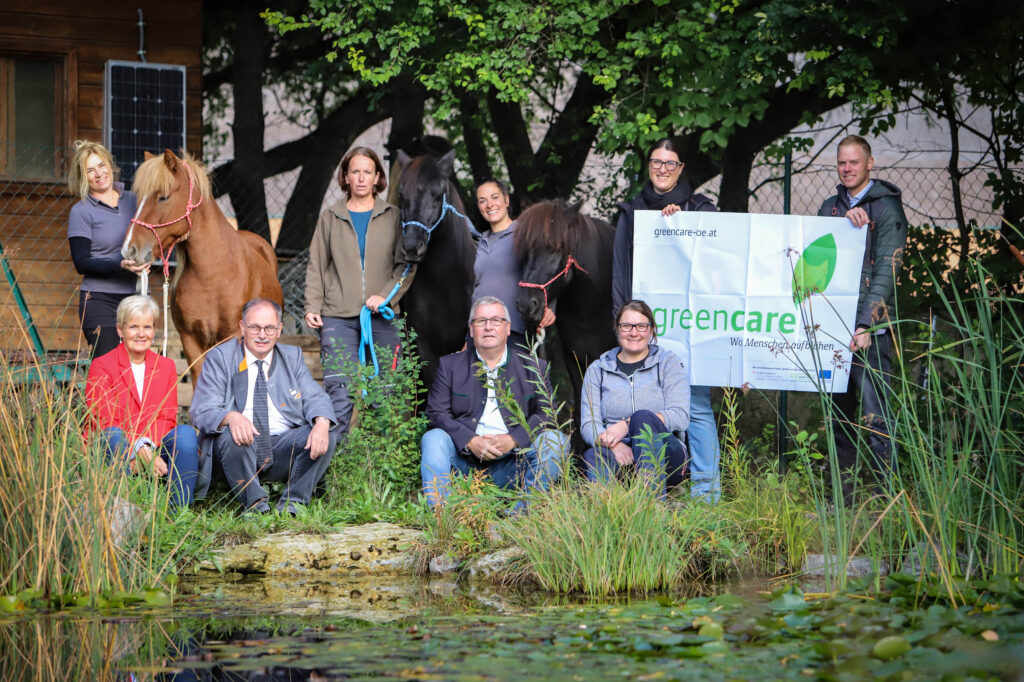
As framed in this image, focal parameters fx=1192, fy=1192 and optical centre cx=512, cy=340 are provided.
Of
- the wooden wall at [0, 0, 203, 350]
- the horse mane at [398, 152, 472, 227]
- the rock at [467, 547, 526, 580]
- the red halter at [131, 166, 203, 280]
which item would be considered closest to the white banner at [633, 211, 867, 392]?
the horse mane at [398, 152, 472, 227]

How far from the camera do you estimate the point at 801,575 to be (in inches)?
207

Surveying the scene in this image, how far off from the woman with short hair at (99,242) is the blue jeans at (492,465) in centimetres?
190

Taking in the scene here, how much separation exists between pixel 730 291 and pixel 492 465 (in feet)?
5.79

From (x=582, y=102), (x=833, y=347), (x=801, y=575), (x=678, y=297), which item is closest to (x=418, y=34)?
(x=582, y=102)

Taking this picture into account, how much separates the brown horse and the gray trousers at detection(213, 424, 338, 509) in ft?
3.02

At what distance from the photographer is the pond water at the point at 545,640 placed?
11.5ft

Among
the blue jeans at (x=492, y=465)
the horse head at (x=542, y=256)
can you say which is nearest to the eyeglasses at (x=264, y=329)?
the blue jeans at (x=492, y=465)

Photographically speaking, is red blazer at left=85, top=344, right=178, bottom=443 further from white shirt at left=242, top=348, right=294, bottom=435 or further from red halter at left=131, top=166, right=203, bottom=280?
red halter at left=131, top=166, right=203, bottom=280

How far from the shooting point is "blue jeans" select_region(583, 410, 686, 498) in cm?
563

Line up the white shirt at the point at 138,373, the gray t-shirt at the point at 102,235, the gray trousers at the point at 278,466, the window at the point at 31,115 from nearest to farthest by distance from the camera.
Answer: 1. the white shirt at the point at 138,373
2. the gray trousers at the point at 278,466
3. the gray t-shirt at the point at 102,235
4. the window at the point at 31,115

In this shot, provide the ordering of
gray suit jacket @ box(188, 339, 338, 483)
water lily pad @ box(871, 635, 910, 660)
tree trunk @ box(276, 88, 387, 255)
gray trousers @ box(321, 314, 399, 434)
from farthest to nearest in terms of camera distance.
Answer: tree trunk @ box(276, 88, 387, 255), gray trousers @ box(321, 314, 399, 434), gray suit jacket @ box(188, 339, 338, 483), water lily pad @ box(871, 635, 910, 660)

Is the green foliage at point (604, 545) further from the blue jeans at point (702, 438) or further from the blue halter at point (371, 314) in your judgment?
the blue halter at point (371, 314)

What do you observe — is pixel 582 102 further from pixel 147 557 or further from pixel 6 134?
pixel 147 557

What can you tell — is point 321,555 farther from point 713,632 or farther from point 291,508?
point 713,632
